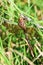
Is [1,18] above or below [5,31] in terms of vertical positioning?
above

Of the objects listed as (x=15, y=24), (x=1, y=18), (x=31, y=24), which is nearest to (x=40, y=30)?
(x=31, y=24)

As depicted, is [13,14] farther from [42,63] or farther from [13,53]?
[42,63]

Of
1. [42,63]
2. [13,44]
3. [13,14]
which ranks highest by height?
[13,14]

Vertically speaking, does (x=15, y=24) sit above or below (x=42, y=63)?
above

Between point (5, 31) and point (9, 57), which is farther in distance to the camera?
point (5, 31)

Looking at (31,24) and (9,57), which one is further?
(31,24)

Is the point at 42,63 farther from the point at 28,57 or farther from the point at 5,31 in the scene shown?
the point at 5,31

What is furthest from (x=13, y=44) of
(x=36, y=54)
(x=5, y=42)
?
(x=36, y=54)

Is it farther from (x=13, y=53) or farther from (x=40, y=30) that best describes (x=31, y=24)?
(x=13, y=53)
